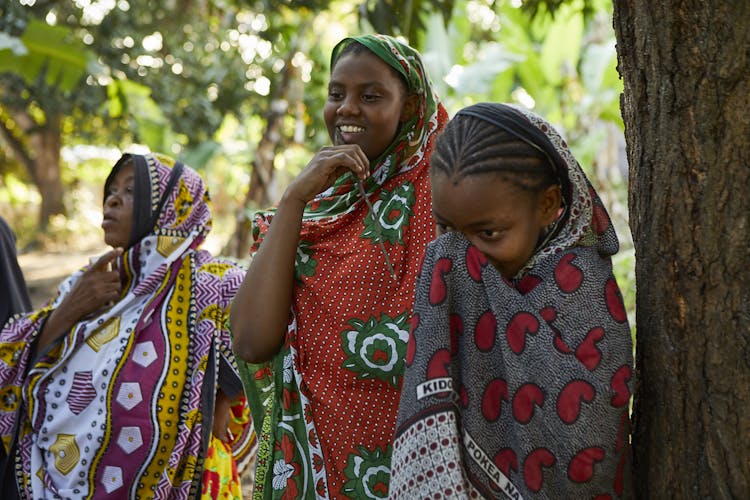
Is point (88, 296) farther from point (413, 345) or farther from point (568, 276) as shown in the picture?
point (568, 276)

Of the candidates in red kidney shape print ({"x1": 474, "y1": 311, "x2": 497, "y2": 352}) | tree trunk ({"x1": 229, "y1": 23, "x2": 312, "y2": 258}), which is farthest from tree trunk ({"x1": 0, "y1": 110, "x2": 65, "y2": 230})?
red kidney shape print ({"x1": 474, "y1": 311, "x2": 497, "y2": 352})

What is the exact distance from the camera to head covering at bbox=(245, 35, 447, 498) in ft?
7.61

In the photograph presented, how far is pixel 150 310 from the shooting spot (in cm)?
362

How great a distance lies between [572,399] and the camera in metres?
1.57

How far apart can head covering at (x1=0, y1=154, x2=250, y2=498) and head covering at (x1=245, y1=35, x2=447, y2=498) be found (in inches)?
40.2

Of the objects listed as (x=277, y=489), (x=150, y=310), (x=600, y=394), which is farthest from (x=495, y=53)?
(x=600, y=394)

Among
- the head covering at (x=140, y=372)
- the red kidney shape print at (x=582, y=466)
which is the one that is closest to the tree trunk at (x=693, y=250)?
the red kidney shape print at (x=582, y=466)

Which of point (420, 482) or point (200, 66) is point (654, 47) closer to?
point (420, 482)

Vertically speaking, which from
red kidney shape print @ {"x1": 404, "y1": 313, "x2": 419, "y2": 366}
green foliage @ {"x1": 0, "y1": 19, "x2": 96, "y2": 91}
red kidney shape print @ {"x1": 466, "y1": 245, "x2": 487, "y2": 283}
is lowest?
red kidney shape print @ {"x1": 404, "y1": 313, "x2": 419, "y2": 366}

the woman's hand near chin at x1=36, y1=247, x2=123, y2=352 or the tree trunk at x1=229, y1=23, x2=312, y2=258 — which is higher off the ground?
the tree trunk at x1=229, y1=23, x2=312, y2=258

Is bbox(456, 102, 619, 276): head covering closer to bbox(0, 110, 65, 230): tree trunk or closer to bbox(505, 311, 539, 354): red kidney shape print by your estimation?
bbox(505, 311, 539, 354): red kidney shape print

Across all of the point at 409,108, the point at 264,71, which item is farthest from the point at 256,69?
the point at 409,108

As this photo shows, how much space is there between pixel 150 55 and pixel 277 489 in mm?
9307

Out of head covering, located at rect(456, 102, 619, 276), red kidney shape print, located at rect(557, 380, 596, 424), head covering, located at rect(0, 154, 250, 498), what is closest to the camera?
red kidney shape print, located at rect(557, 380, 596, 424)
